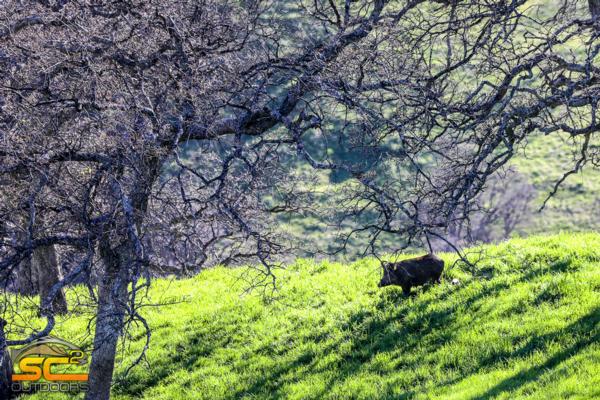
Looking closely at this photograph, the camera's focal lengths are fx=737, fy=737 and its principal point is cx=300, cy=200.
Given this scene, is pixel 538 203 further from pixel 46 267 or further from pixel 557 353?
pixel 557 353

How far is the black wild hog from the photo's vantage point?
11.5 meters

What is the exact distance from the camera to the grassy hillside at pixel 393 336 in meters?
9.14

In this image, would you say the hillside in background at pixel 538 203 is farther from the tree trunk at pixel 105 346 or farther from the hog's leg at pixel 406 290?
the tree trunk at pixel 105 346

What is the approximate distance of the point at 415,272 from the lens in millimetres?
11555

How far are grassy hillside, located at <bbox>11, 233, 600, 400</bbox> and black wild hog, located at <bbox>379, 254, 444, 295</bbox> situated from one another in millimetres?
283

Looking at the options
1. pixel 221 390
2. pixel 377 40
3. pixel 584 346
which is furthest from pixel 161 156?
pixel 584 346

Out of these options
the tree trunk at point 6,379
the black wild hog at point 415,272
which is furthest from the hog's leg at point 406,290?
the tree trunk at point 6,379

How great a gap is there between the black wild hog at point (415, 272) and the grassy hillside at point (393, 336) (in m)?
0.28

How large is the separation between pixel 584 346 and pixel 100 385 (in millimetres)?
6540

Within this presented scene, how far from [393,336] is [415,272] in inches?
46.7

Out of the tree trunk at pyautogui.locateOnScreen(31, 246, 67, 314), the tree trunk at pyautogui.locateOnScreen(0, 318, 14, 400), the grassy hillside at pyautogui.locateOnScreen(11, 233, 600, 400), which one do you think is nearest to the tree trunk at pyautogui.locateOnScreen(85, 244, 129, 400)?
the grassy hillside at pyautogui.locateOnScreen(11, 233, 600, 400)

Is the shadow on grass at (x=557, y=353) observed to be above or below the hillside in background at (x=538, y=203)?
below

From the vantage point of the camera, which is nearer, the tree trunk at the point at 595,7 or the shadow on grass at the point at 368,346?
the shadow on grass at the point at 368,346

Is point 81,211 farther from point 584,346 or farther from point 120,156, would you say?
point 584,346
